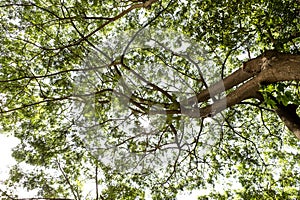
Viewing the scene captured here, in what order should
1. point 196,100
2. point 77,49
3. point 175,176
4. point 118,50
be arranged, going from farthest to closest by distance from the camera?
point 175,176 → point 77,49 → point 118,50 → point 196,100

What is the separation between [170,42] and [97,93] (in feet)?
6.04

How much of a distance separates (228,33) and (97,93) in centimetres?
291

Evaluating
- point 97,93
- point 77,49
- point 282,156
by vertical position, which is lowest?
point 282,156

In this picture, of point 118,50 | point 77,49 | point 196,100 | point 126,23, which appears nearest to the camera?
point 196,100

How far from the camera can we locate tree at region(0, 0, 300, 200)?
5320 mm

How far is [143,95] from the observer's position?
5629 mm

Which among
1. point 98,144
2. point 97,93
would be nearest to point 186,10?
point 97,93

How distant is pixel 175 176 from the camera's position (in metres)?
7.12

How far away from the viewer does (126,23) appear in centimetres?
662

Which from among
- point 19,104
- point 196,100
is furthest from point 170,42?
point 19,104

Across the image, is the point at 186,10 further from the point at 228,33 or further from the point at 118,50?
the point at 118,50

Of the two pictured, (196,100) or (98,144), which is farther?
(98,144)

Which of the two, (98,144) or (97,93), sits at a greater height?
(97,93)

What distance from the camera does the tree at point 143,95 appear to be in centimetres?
532
